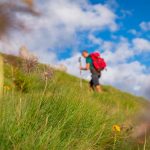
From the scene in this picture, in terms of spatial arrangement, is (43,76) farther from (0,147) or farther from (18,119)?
(0,147)

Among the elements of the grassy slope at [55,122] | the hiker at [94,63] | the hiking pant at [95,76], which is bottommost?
the grassy slope at [55,122]

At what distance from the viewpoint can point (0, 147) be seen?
3.88 metres

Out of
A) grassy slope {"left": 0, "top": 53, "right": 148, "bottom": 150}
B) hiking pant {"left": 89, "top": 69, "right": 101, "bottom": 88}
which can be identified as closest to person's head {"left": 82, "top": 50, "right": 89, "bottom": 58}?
A: hiking pant {"left": 89, "top": 69, "right": 101, "bottom": 88}

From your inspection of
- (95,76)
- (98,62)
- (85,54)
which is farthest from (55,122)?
(95,76)

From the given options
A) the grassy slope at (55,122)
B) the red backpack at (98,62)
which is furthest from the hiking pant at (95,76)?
the grassy slope at (55,122)

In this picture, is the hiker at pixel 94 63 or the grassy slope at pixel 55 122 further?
the hiker at pixel 94 63

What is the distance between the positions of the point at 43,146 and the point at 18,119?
2.06ft

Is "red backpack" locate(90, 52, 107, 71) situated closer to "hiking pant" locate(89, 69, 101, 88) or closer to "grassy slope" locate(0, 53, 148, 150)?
"hiking pant" locate(89, 69, 101, 88)

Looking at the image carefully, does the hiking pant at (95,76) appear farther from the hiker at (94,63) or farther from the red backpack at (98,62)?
the red backpack at (98,62)

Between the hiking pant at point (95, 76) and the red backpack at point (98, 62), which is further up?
the red backpack at point (98, 62)

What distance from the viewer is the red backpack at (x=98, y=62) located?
54.9 ft

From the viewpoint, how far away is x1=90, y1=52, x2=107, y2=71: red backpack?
1673 centimetres

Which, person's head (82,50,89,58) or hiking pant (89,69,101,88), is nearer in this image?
person's head (82,50,89,58)

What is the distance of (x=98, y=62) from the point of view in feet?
55.8
